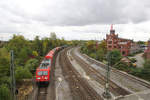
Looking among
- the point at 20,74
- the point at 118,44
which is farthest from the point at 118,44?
the point at 20,74

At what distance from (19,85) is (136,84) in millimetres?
19938

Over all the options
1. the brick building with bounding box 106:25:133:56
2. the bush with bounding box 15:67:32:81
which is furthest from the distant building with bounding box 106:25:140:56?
the bush with bounding box 15:67:32:81

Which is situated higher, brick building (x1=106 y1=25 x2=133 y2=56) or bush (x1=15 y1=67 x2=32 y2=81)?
brick building (x1=106 y1=25 x2=133 y2=56)

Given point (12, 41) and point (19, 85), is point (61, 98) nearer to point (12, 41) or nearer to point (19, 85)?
point (19, 85)

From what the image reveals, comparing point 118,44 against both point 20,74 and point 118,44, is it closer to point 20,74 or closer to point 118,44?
point 118,44

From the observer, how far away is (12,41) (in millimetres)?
33719

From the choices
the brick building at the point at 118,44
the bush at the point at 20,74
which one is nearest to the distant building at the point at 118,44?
the brick building at the point at 118,44

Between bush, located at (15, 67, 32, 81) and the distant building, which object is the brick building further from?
bush, located at (15, 67, 32, 81)

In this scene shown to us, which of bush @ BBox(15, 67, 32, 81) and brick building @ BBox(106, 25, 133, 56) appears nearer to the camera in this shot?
bush @ BBox(15, 67, 32, 81)

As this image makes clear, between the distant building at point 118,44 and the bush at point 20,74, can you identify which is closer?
the bush at point 20,74

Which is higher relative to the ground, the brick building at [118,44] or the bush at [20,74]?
the brick building at [118,44]

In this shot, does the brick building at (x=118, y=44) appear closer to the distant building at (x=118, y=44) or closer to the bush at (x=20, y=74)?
the distant building at (x=118, y=44)

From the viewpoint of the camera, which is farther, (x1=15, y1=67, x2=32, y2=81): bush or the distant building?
the distant building

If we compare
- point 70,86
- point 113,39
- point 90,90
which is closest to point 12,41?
point 70,86
